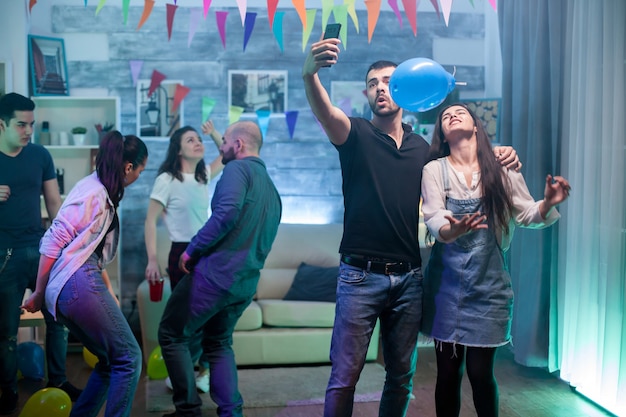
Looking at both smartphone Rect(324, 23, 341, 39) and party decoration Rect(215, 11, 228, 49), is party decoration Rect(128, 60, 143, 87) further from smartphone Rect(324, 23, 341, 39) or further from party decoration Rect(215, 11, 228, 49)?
smartphone Rect(324, 23, 341, 39)

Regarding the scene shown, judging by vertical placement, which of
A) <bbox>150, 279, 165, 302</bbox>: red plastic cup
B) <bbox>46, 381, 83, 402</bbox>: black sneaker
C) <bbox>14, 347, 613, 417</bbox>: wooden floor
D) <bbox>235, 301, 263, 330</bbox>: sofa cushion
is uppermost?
<bbox>150, 279, 165, 302</bbox>: red plastic cup

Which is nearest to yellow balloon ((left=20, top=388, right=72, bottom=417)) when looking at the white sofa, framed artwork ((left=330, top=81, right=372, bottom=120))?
the white sofa

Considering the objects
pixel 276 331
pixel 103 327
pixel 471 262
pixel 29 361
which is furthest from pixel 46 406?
pixel 471 262

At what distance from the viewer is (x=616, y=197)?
326cm

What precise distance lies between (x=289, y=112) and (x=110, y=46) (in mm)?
1369

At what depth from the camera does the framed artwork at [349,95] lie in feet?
16.8

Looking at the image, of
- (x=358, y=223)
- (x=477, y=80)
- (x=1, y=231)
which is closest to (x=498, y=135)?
(x=477, y=80)

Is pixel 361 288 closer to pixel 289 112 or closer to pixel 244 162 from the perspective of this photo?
pixel 244 162

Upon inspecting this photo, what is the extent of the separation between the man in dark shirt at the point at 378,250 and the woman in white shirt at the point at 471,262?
0.07m

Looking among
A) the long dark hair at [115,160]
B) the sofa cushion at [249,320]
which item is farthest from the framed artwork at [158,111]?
the long dark hair at [115,160]

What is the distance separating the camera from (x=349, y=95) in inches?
202

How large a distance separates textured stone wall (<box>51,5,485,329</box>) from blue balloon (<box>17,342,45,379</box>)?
1096 millimetres

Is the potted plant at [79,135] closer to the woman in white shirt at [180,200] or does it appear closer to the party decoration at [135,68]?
the party decoration at [135,68]

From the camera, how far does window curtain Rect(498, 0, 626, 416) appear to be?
10.8 feet
